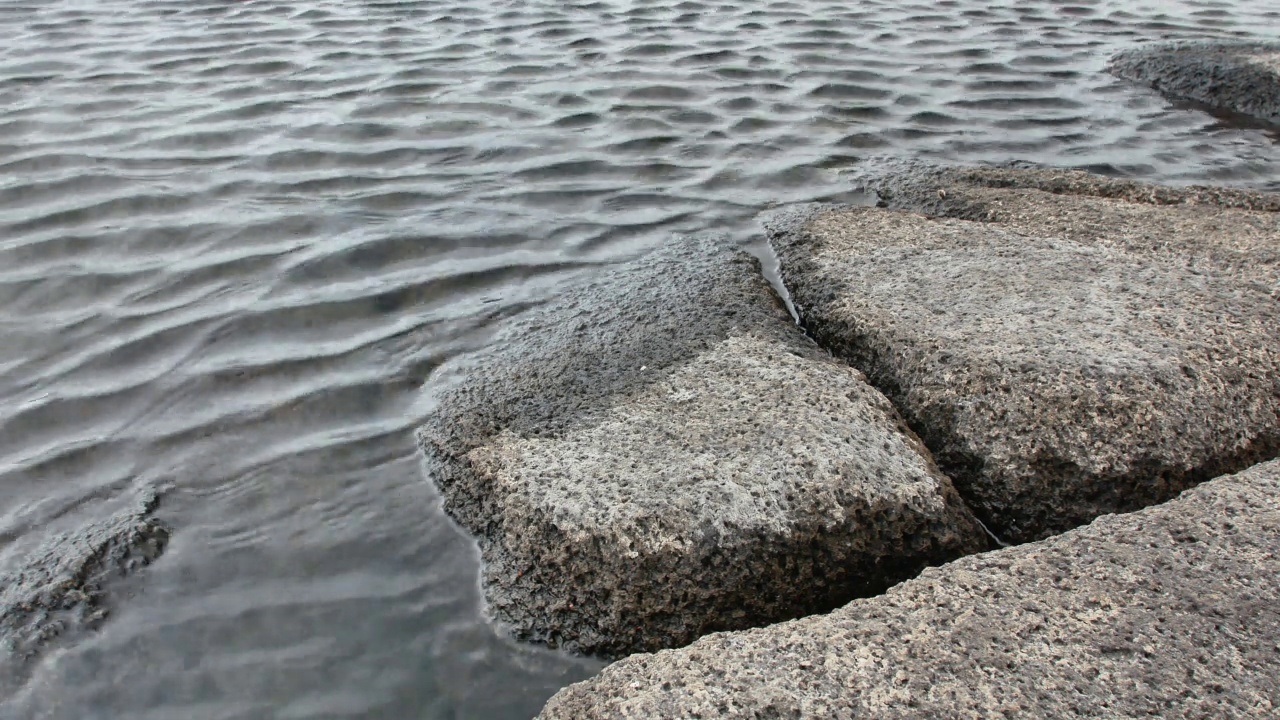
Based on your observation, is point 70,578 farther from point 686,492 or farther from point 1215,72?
point 1215,72

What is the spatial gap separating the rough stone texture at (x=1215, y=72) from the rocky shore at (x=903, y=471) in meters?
2.89

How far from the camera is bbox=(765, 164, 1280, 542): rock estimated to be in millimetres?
2996

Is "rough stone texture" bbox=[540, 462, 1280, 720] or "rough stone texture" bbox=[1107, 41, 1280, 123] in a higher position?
"rough stone texture" bbox=[1107, 41, 1280, 123]

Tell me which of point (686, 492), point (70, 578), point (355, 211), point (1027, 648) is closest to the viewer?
point (1027, 648)

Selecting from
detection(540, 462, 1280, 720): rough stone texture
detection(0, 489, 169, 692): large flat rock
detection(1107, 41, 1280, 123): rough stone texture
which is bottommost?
detection(0, 489, 169, 692): large flat rock

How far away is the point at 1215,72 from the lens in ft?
22.7

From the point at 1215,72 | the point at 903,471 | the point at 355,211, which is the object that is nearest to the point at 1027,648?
the point at 903,471

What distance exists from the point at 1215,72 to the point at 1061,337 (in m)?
4.67

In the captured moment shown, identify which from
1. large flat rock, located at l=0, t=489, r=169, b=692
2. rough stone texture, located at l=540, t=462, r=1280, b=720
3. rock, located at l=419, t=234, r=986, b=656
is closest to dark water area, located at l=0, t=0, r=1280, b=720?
large flat rock, located at l=0, t=489, r=169, b=692

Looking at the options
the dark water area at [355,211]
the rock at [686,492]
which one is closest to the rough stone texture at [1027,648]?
the rock at [686,492]

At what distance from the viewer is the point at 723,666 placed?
2191mm

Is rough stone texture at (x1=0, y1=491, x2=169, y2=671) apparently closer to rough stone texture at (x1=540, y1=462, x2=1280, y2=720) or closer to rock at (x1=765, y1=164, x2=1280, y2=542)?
rough stone texture at (x1=540, y1=462, x2=1280, y2=720)

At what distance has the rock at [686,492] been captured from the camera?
2.74 m

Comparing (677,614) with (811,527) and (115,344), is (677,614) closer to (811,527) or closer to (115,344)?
(811,527)
